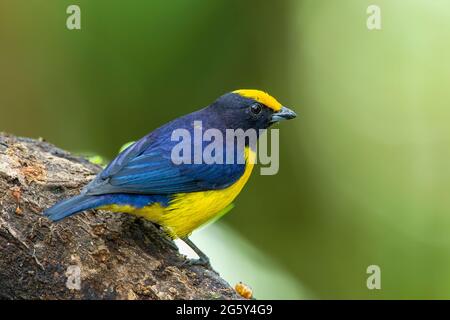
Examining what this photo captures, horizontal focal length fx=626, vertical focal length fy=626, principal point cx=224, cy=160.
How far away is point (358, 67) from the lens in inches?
296

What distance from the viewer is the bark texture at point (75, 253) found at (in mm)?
2861

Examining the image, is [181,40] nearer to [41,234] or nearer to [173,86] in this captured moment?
[173,86]

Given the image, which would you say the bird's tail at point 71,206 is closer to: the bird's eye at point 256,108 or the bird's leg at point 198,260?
the bird's leg at point 198,260

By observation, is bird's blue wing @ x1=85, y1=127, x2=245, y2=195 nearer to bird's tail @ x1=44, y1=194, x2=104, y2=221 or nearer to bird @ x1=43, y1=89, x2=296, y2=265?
bird @ x1=43, y1=89, x2=296, y2=265

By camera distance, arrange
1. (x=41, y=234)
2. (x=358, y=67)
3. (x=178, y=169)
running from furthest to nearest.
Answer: (x=358, y=67) → (x=178, y=169) → (x=41, y=234)

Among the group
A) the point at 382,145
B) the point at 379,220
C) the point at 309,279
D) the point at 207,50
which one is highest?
the point at 207,50

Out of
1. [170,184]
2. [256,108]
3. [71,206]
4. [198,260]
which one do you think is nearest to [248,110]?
[256,108]

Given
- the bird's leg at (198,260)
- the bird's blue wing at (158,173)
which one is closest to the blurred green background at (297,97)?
the bird's leg at (198,260)

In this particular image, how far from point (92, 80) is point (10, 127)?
3.34ft

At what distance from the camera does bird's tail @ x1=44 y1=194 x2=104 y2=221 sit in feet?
9.61

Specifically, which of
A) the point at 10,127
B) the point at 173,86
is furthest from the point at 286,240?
the point at 10,127

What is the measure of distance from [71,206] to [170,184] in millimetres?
714

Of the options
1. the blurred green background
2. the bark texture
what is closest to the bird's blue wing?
the bark texture

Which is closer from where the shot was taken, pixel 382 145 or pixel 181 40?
pixel 181 40
